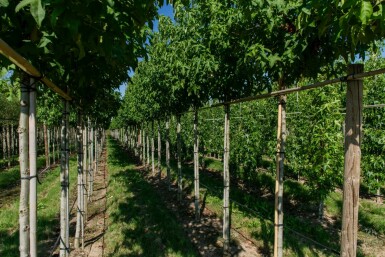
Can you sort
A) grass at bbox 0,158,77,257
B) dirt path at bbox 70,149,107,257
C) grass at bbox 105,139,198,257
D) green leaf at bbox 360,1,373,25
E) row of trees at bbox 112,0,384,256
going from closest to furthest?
1. green leaf at bbox 360,1,373,25
2. row of trees at bbox 112,0,384,256
3. grass at bbox 105,139,198,257
4. grass at bbox 0,158,77,257
5. dirt path at bbox 70,149,107,257

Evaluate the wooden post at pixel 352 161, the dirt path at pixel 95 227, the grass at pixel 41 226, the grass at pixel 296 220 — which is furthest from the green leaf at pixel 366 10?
the grass at pixel 41 226

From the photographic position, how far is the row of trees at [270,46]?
6.66 ft

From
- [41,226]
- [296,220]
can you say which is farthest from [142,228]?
[296,220]

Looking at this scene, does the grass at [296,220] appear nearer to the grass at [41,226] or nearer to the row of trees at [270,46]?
the row of trees at [270,46]

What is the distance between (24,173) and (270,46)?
283cm

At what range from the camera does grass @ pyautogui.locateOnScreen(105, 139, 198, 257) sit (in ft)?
18.8

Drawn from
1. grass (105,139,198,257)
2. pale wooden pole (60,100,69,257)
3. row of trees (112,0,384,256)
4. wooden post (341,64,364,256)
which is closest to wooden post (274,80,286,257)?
row of trees (112,0,384,256)

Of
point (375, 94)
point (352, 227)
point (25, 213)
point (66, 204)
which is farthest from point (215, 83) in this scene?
point (375, 94)

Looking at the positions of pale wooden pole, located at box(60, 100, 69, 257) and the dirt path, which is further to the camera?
the dirt path

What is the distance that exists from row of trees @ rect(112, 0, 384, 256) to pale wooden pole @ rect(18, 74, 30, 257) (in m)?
1.92

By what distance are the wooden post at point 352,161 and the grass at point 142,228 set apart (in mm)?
3432

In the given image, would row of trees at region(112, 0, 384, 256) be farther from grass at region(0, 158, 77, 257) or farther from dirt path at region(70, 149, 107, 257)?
grass at region(0, 158, 77, 257)

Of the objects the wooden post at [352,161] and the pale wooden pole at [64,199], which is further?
the pale wooden pole at [64,199]

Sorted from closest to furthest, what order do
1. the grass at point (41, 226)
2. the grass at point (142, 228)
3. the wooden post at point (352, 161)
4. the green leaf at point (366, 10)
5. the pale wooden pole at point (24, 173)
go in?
the green leaf at point (366, 10) → the pale wooden pole at point (24, 173) → the wooden post at point (352, 161) → the grass at point (142, 228) → the grass at point (41, 226)
